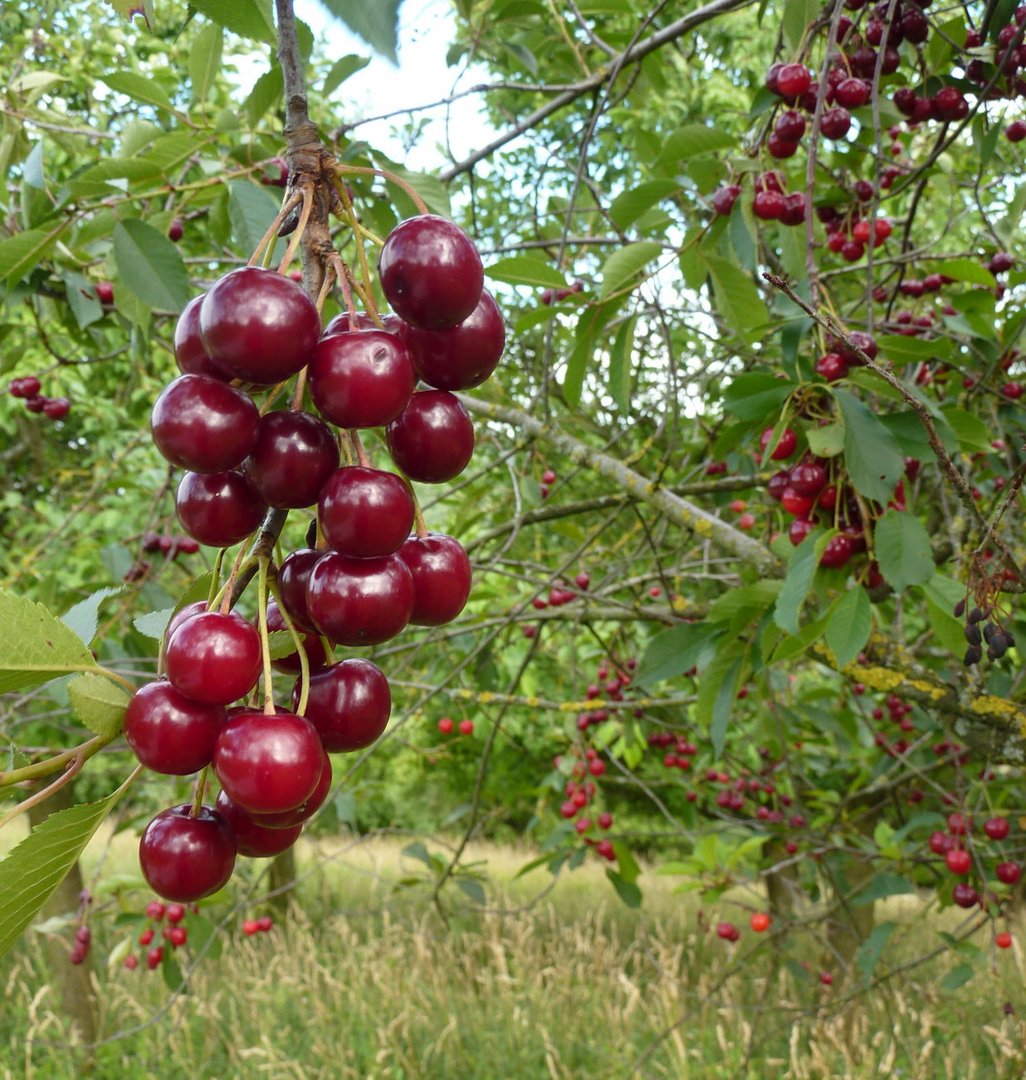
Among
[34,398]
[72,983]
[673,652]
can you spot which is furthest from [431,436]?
[72,983]

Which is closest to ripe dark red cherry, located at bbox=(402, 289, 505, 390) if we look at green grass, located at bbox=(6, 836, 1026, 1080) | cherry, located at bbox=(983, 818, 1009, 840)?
cherry, located at bbox=(983, 818, 1009, 840)

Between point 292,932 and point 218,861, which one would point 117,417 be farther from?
point 218,861

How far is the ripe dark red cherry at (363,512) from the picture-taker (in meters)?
0.58

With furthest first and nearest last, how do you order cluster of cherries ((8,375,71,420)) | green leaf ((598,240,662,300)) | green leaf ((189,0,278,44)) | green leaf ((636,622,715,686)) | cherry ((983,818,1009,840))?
cluster of cherries ((8,375,71,420))
cherry ((983,818,1009,840))
green leaf ((636,622,715,686))
green leaf ((598,240,662,300))
green leaf ((189,0,278,44))

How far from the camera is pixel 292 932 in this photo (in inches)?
223

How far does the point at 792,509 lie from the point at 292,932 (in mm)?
5176

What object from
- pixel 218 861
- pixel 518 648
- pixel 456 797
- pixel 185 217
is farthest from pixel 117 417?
pixel 218 861

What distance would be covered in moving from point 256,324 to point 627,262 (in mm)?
1024

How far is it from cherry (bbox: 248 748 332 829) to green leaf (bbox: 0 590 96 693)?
15 centimetres

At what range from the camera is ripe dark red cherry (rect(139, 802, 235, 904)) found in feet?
2.01

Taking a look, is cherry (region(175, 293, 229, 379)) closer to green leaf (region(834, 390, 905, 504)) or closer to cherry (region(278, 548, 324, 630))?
cherry (region(278, 548, 324, 630))

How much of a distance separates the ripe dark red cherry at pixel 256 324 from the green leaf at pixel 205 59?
1150 millimetres

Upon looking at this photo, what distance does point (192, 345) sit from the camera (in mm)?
636

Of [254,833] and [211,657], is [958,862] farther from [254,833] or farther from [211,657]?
[211,657]
